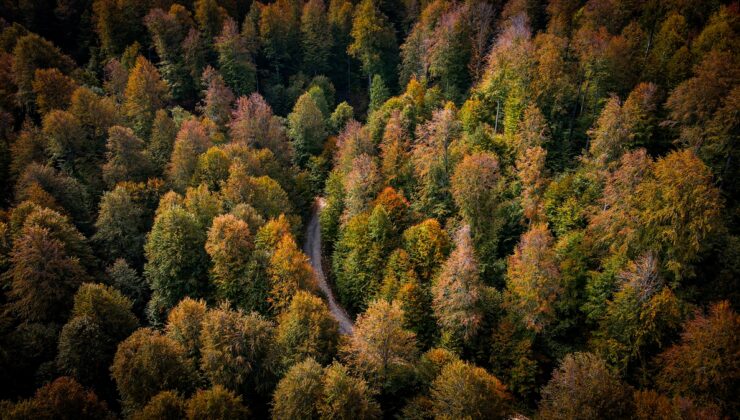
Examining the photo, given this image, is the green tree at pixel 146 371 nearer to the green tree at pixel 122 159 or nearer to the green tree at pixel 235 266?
the green tree at pixel 235 266

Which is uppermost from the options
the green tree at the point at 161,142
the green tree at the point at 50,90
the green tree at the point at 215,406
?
the green tree at the point at 50,90

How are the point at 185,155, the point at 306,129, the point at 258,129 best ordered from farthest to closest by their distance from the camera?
the point at 306,129, the point at 258,129, the point at 185,155

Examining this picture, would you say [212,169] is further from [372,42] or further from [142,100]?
[372,42]

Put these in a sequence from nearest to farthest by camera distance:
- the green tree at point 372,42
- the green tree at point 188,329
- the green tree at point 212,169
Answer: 1. the green tree at point 188,329
2. the green tree at point 212,169
3. the green tree at point 372,42

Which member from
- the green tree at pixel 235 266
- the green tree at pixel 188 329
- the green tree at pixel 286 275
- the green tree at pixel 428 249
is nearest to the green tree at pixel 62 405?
the green tree at pixel 188 329

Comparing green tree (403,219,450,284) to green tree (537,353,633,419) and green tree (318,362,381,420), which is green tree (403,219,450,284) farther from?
green tree (537,353,633,419)

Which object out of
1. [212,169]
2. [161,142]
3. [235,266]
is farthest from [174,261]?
[161,142]

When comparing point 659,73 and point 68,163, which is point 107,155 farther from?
point 659,73
